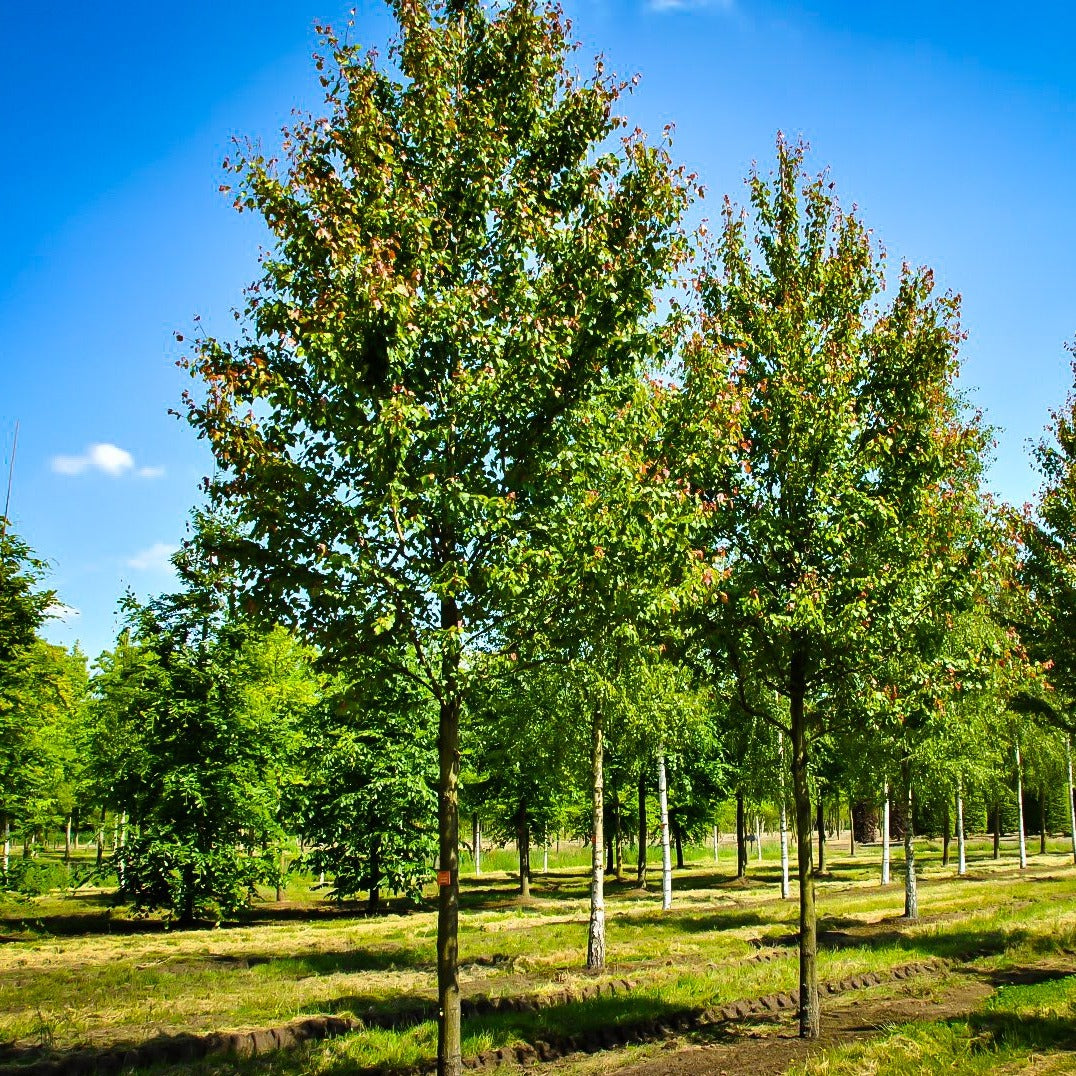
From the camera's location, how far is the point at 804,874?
1310 centimetres

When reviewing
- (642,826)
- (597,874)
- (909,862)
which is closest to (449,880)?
(597,874)

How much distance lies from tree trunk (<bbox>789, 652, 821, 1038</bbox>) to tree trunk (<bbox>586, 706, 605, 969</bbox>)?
687 centimetres

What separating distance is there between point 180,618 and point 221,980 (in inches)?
680

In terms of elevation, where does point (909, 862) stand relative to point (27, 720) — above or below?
below

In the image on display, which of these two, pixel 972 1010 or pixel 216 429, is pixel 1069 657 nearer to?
pixel 972 1010

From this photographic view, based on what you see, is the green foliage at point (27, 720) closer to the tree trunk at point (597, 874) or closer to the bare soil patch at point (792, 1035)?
the tree trunk at point (597, 874)

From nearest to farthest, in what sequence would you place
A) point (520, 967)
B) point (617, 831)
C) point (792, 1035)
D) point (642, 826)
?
point (792, 1035) → point (520, 967) → point (642, 826) → point (617, 831)

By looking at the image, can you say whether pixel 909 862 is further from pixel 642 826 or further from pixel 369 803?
pixel 369 803

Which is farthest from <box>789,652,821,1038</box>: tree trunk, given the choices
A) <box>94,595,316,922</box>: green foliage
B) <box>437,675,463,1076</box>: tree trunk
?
<box>94,595,316,922</box>: green foliage

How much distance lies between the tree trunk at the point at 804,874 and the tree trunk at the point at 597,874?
6872mm

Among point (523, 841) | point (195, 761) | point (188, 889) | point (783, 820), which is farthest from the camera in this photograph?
point (523, 841)

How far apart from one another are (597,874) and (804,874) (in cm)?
808

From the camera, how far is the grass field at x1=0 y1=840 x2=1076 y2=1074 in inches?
468

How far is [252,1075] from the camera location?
36.1ft
